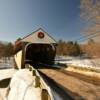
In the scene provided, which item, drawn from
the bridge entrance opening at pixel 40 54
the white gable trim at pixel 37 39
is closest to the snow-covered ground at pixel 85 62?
the bridge entrance opening at pixel 40 54

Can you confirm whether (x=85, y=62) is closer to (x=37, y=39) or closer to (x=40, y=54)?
(x=40, y=54)

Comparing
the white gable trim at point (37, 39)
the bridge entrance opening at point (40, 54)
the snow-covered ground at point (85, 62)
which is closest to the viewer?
the snow-covered ground at point (85, 62)

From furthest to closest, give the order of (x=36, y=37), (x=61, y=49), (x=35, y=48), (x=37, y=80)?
(x=61, y=49) < (x=35, y=48) < (x=36, y=37) < (x=37, y=80)

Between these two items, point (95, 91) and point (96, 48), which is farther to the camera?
point (96, 48)

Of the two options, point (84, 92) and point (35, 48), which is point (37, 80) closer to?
point (84, 92)

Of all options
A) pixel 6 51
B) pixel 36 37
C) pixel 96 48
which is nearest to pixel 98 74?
pixel 36 37

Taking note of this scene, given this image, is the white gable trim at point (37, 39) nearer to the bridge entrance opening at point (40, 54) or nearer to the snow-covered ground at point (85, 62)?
the bridge entrance opening at point (40, 54)

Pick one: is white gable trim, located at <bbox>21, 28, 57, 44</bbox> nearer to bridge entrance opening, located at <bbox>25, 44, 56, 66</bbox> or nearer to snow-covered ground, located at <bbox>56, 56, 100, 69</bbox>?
bridge entrance opening, located at <bbox>25, 44, 56, 66</bbox>

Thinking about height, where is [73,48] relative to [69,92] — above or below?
above

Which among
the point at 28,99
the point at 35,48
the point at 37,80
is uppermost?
the point at 35,48

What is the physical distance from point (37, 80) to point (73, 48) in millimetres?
66605

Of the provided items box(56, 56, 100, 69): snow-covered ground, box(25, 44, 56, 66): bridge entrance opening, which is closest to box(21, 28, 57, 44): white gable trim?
box(25, 44, 56, 66): bridge entrance opening

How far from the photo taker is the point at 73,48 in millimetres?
72625

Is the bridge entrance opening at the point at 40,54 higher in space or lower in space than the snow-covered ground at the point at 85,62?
higher
